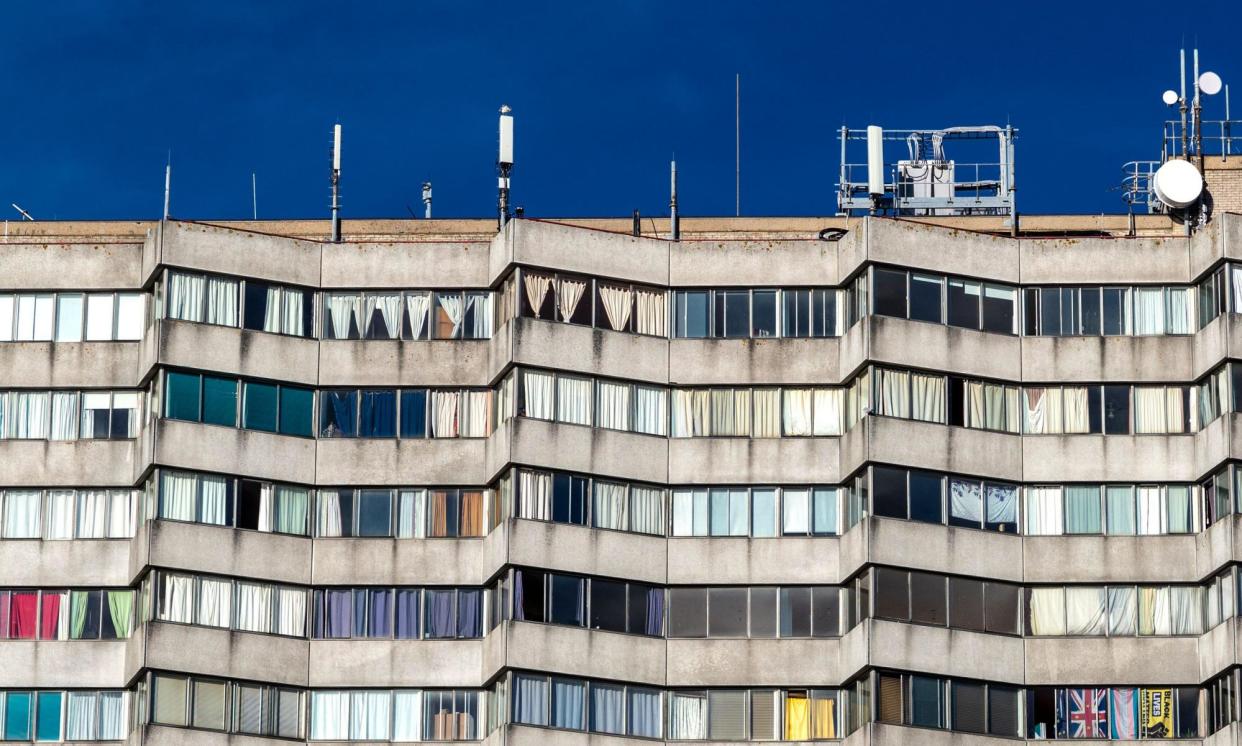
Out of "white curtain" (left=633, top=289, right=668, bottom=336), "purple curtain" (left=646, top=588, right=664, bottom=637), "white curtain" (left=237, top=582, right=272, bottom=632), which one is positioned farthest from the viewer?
"white curtain" (left=633, top=289, right=668, bottom=336)

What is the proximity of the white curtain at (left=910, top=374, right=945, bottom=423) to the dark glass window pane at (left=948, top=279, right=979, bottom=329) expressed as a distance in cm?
231

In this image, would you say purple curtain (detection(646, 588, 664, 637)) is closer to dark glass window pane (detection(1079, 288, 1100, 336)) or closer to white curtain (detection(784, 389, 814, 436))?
white curtain (detection(784, 389, 814, 436))

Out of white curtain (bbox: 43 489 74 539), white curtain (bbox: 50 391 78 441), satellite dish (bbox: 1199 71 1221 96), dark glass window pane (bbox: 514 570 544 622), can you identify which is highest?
satellite dish (bbox: 1199 71 1221 96)

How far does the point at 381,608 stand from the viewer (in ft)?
334

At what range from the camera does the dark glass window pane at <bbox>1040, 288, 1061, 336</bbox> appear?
10500cm

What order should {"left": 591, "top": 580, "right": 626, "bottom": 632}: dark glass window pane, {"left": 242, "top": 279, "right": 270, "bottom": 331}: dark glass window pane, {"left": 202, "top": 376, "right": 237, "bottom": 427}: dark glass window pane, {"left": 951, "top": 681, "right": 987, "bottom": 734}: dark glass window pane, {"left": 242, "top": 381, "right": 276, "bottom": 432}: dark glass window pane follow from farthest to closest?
{"left": 242, "top": 279, "right": 270, "bottom": 331}: dark glass window pane → {"left": 242, "top": 381, "right": 276, "bottom": 432}: dark glass window pane → {"left": 202, "top": 376, "right": 237, "bottom": 427}: dark glass window pane → {"left": 591, "top": 580, "right": 626, "bottom": 632}: dark glass window pane → {"left": 951, "top": 681, "right": 987, "bottom": 734}: dark glass window pane

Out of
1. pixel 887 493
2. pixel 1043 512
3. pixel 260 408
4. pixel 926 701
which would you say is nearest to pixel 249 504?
pixel 260 408

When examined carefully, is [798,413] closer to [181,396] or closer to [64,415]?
[181,396]

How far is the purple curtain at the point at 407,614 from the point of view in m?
102

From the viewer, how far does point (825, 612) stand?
102 m

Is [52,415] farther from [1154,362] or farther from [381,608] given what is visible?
[1154,362]

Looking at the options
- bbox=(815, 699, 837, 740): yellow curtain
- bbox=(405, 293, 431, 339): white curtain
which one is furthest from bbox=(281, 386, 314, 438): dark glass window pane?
bbox=(815, 699, 837, 740): yellow curtain

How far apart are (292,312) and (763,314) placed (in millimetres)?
15744

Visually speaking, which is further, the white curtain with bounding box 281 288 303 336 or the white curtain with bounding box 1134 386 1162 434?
the white curtain with bounding box 281 288 303 336
